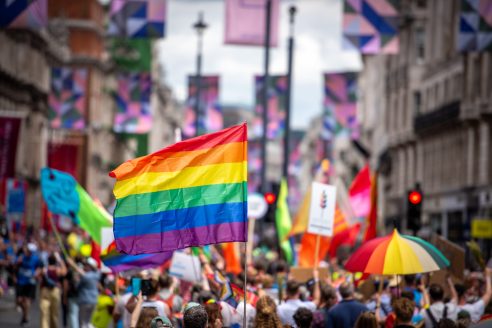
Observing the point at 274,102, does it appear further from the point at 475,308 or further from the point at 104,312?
the point at 475,308

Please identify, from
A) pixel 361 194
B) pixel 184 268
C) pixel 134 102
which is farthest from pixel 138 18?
pixel 134 102

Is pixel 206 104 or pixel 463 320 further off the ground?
pixel 206 104

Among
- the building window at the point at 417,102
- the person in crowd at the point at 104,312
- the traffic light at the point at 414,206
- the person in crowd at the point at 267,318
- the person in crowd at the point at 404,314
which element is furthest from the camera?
the building window at the point at 417,102

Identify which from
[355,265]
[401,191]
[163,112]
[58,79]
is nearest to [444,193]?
[401,191]

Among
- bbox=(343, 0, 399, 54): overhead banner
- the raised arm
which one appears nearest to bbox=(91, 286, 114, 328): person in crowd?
the raised arm

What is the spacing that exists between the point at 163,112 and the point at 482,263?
14198cm

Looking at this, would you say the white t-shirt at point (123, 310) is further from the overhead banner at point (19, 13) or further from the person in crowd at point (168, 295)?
the overhead banner at point (19, 13)

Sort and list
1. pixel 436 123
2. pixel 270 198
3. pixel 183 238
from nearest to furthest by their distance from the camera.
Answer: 1. pixel 183 238
2. pixel 270 198
3. pixel 436 123

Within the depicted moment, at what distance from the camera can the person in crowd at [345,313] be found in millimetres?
13719

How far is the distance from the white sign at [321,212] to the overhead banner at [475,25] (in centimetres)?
925

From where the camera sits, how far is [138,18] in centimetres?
3144

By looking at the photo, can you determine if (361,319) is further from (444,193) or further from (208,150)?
(444,193)

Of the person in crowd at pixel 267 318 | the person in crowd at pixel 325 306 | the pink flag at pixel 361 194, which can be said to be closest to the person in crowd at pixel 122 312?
the person in crowd at pixel 325 306

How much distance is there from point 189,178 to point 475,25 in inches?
622
